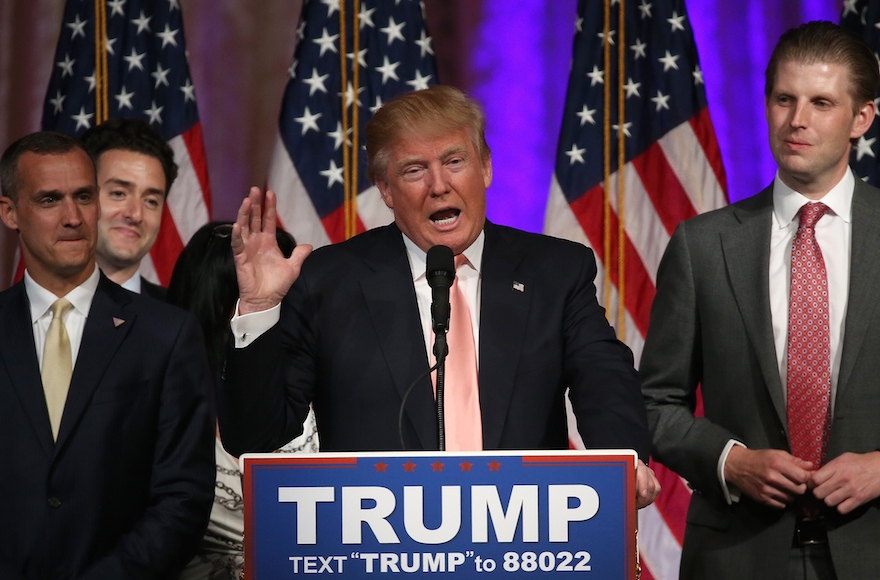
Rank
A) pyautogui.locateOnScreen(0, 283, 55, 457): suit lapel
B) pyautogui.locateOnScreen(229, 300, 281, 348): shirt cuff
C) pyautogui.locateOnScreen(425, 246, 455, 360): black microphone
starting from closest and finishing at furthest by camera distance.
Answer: pyautogui.locateOnScreen(425, 246, 455, 360): black microphone → pyautogui.locateOnScreen(229, 300, 281, 348): shirt cuff → pyautogui.locateOnScreen(0, 283, 55, 457): suit lapel

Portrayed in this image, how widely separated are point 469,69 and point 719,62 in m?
0.99

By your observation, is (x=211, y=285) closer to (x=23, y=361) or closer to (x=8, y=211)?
(x=8, y=211)

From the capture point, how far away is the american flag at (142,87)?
421cm

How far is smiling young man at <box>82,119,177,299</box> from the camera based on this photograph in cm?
335

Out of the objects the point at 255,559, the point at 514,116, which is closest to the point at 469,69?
the point at 514,116

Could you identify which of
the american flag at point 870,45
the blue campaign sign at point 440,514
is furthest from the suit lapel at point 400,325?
the american flag at point 870,45

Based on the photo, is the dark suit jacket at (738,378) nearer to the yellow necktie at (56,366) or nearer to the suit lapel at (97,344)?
the suit lapel at (97,344)

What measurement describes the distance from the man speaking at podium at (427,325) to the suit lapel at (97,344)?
1.47 ft

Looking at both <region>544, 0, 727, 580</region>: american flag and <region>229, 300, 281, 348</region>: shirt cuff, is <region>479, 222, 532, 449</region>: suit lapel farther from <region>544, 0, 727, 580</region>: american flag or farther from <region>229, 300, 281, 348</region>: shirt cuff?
<region>544, 0, 727, 580</region>: american flag

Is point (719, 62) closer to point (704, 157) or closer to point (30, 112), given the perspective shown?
point (704, 157)

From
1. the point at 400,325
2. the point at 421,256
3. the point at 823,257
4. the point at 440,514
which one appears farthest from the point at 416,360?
the point at 823,257

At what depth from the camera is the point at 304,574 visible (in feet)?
5.17


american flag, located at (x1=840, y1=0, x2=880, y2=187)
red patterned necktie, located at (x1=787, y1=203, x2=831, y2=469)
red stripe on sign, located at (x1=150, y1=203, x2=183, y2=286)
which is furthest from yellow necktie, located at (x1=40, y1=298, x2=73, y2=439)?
american flag, located at (x1=840, y1=0, x2=880, y2=187)

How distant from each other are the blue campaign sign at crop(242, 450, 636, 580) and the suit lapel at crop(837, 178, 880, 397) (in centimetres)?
96
